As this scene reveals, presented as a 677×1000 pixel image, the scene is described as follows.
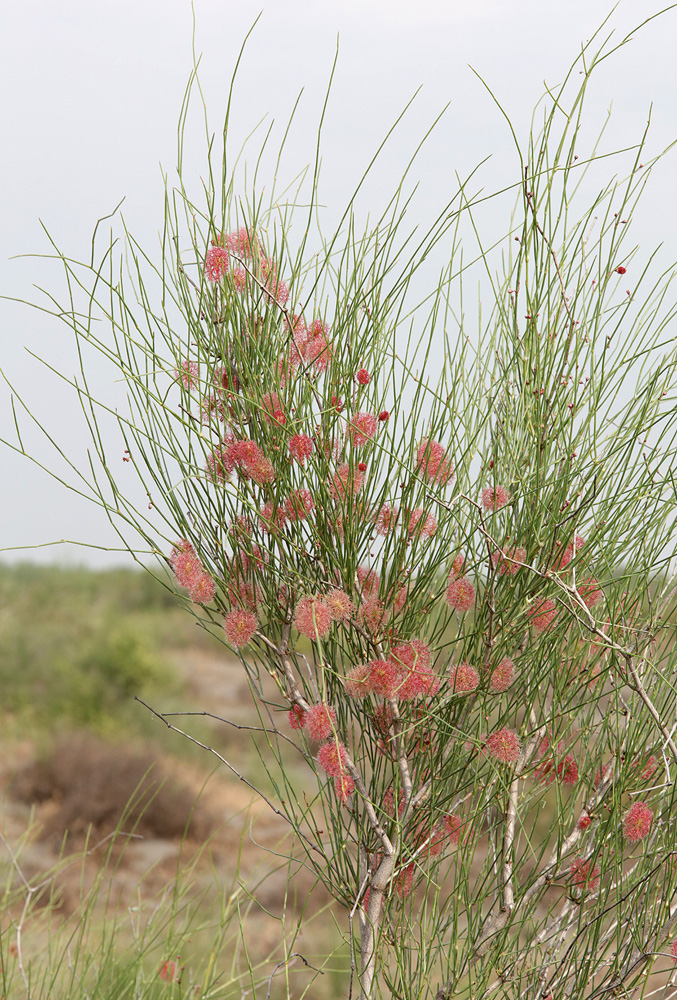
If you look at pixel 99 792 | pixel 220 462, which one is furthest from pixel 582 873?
pixel 99 792

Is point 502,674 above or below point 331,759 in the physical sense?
above

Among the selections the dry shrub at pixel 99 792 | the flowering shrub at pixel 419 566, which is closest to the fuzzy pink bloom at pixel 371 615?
the flowering shrub at pixel 419 566

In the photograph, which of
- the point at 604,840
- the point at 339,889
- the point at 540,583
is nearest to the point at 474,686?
the point at 540,583

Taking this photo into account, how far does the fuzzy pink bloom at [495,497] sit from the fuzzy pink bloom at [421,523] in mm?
91

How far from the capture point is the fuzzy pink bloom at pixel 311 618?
44.5 inches

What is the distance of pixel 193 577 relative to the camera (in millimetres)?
1253

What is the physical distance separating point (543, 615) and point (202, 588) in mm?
509

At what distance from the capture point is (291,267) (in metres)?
1.36

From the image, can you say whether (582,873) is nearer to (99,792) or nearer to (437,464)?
(437,464)

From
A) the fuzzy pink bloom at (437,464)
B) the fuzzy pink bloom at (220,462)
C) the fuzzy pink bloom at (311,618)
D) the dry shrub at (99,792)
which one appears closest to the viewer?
the fuzzy pink bloom at (311,618)

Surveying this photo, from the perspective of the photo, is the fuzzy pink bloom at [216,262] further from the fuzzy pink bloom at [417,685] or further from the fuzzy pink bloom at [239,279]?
the fuzzy pink bloom at [417,685]

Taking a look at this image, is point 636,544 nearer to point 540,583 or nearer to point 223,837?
point 540,583

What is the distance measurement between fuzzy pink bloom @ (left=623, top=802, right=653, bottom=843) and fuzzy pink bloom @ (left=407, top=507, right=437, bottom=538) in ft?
1.64

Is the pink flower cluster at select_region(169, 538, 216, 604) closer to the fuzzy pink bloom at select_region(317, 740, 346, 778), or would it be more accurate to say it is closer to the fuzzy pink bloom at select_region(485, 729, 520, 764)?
the fuzzy pink bloom at select_region(317, 740, 346, 778)
